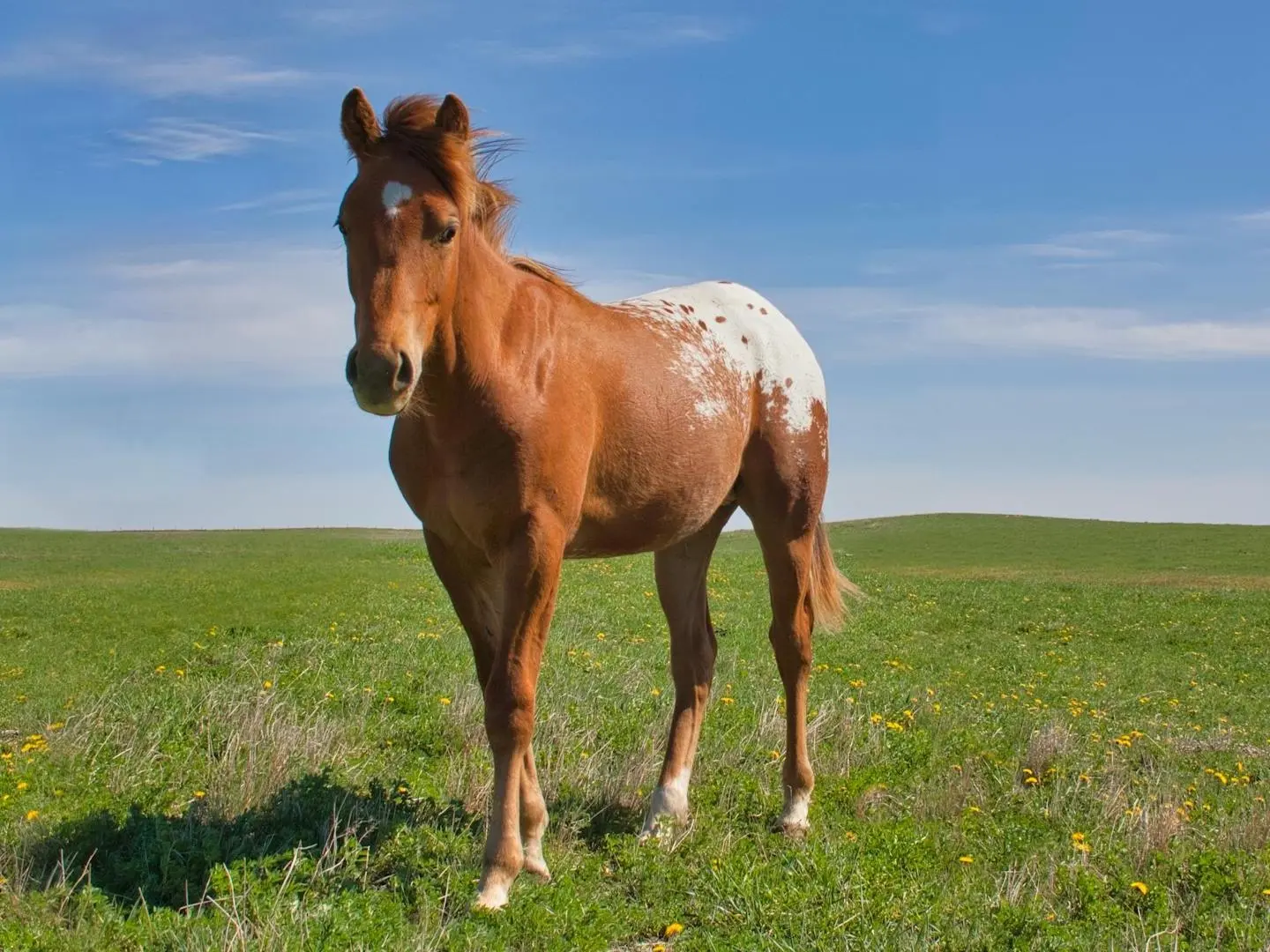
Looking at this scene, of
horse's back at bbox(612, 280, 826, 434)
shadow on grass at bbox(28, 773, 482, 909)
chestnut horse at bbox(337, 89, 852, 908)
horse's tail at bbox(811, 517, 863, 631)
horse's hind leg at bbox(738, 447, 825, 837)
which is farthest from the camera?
horse's tail at bbox(811, 517, 863, 631)

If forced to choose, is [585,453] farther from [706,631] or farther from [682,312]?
[706,631]

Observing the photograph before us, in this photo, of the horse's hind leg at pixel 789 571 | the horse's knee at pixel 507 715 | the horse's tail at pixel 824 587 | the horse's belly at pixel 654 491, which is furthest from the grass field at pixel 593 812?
the horse's belly at pixel 654 491

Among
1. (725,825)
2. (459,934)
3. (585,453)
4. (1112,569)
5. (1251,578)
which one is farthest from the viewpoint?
(1112,569)

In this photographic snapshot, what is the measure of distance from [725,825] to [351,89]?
4.37 meters

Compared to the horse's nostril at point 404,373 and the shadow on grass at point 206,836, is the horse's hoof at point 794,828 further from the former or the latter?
the horse's nostril at point 404,373

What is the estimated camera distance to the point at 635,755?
6953 millimetres

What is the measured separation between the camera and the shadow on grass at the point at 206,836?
497cm

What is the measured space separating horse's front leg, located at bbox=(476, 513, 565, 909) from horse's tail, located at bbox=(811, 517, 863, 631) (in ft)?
8.82

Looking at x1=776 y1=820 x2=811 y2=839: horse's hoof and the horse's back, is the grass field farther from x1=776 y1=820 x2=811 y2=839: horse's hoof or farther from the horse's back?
the horse's back

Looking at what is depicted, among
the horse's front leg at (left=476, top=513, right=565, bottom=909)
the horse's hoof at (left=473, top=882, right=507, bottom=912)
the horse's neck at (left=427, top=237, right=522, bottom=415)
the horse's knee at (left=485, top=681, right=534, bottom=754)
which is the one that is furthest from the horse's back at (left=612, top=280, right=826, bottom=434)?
the horse's hoof at (left=473, top=882, right=507, bottom=912)

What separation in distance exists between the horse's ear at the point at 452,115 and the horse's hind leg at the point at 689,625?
2917 mm

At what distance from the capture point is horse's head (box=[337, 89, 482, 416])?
4105 mm

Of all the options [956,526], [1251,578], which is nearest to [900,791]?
[1251,578]

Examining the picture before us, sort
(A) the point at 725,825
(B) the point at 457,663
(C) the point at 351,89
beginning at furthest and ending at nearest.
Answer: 1. (B) the point at 457,663
2. (A) the point at 725,825
3. (C) the point at 351,89
